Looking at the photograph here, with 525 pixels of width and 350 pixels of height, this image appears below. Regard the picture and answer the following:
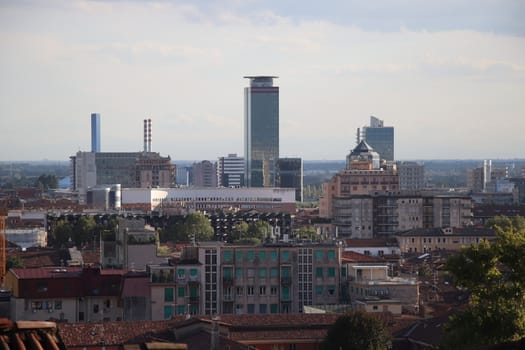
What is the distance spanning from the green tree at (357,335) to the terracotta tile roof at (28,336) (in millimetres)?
23757

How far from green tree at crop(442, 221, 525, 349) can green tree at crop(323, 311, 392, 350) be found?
13.9 ft

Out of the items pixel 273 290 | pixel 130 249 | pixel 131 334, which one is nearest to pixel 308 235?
pixel 130 249

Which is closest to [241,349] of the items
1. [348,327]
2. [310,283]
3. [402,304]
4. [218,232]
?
[348,327]

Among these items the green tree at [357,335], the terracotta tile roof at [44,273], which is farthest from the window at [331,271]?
the green tree at [357,335]

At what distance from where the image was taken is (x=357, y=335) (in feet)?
120

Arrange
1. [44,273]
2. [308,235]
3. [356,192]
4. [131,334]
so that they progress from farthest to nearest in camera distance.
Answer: [356,192] → [308,235] → [44,273] → [131,334]

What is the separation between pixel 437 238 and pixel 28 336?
78583 millimetres

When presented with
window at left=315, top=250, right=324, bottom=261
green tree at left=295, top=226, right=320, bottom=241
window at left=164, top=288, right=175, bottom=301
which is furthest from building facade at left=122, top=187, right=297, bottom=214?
window at left=164, top=288, right=175, bottom=301

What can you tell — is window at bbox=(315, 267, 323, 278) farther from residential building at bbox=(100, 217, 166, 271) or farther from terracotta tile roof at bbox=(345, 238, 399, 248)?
terracotta tile roof at bbox=(345, 238, 399, 248)

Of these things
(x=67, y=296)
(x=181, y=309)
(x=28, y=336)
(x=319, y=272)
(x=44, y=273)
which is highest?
(x=28, y=336)

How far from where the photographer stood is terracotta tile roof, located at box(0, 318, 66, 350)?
12414 mm

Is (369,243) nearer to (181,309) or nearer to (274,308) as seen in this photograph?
(274,308)

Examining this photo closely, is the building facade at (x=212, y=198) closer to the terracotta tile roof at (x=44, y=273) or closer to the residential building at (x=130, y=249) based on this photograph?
the residential building at (x=130, y=249)

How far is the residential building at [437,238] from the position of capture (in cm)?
8806
